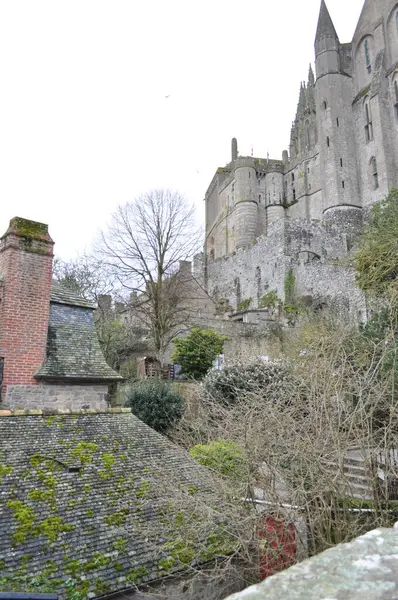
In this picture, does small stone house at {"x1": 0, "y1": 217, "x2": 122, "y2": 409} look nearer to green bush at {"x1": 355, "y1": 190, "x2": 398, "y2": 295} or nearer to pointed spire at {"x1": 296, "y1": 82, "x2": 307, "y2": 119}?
green bush at {"x1": 355, "y1": 190, "x2": 398, "y2": 295}

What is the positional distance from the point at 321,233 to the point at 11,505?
39.8 m

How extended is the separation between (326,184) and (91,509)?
4962cm

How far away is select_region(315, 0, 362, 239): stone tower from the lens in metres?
47.6

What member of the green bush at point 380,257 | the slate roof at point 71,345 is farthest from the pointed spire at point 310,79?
the slate roof at point 71,345

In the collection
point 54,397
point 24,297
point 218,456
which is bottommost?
point 218,456

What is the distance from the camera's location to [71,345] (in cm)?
1114

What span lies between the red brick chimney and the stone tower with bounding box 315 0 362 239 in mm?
40948

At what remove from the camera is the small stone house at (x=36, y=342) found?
9.77m

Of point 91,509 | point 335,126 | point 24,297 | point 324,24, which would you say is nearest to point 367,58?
point 324,24

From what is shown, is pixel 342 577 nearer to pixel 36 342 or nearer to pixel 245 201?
pixel 36 342

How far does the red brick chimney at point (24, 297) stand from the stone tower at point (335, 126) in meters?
40.9

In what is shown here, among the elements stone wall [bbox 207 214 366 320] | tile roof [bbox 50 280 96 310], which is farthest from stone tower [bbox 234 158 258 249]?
tile roof [bbox 50 280 96 310]

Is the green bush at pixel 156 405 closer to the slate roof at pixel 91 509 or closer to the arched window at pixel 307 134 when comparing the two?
the slate roof at pixel 91 509

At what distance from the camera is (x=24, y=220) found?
1069 cm
